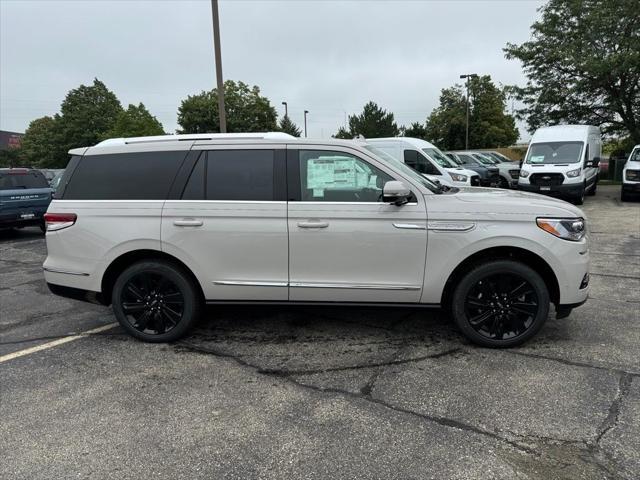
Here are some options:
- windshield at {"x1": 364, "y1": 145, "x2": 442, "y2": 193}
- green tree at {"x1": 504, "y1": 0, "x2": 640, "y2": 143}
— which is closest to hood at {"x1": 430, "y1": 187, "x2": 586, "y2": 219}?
windshield at {"x1": 364, "y1": 145, "x2": 442, "y2": 193}

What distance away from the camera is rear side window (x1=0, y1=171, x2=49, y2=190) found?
12.2 metres

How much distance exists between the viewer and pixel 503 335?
4316 mm

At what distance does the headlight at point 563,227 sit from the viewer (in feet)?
13.5

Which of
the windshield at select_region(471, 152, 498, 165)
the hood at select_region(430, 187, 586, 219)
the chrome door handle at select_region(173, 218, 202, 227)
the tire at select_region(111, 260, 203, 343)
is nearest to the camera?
the hood at select_region(430, 187, 586, 219)

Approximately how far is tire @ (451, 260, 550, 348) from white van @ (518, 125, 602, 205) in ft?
42.3

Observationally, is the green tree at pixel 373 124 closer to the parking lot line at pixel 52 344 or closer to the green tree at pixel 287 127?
the green tree at pixel 287 127

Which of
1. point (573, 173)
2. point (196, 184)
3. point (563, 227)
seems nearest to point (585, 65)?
point (573, 173)

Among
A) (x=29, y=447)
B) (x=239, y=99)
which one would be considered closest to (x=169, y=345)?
(x=29, y=447)

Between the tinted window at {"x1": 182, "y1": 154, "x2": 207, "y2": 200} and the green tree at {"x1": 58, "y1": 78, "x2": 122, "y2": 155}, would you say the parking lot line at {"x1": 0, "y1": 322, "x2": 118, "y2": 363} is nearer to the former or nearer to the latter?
the tinted window at {"x1": 182, "y1": 154, "x2": 207, "y2": 200}

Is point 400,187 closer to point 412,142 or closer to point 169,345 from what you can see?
point 169,345

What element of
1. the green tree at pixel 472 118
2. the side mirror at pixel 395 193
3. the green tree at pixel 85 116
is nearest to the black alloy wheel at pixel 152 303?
the side mirror at pixel 395 193

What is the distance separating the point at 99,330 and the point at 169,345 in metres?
1.03

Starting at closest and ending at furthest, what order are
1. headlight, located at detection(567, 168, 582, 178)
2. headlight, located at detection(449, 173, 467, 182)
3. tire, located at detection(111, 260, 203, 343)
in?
1. tire, located at detection(111, 260, 203, 343)
2. headlight, located at detection(449, 173, 467, 182)
3. headlight, located at detection(567, 168, 582, 178)

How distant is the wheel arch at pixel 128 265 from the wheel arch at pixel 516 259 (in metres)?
2.37
